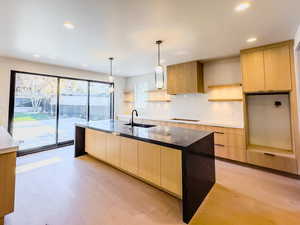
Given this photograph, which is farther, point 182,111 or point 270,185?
point 182,111

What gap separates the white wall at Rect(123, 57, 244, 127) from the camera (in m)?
3.74

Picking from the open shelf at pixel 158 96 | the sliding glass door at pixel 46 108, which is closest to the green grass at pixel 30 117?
the sliding glass door at pixel 46 108

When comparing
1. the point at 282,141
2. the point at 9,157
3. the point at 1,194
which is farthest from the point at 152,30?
the point at 282,141

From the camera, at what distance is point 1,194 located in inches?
61.7

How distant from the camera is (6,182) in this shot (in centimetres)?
160

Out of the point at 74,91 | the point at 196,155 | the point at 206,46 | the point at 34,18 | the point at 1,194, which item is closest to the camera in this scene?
the point at 1,194

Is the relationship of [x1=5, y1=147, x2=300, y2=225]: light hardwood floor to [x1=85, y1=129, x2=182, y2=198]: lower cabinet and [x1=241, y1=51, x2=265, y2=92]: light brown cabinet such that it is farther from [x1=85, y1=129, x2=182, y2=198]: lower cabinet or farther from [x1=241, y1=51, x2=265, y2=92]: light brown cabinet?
[x1=241, y1=51, x2=265, y2=92]: light brown cabinet

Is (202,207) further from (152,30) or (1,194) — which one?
(152,30)

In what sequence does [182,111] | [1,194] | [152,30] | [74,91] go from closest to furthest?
[1,194] < [152,30] < [182,111] < [74,91]

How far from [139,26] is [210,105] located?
2955 mm

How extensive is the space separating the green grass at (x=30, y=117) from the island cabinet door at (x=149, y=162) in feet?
12.2

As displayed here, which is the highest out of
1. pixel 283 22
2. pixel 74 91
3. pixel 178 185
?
pixel 283 22

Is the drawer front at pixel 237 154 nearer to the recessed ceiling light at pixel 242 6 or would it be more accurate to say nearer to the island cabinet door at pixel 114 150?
the island cabinet door at pixel 114 150

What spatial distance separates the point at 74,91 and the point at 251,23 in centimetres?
518
